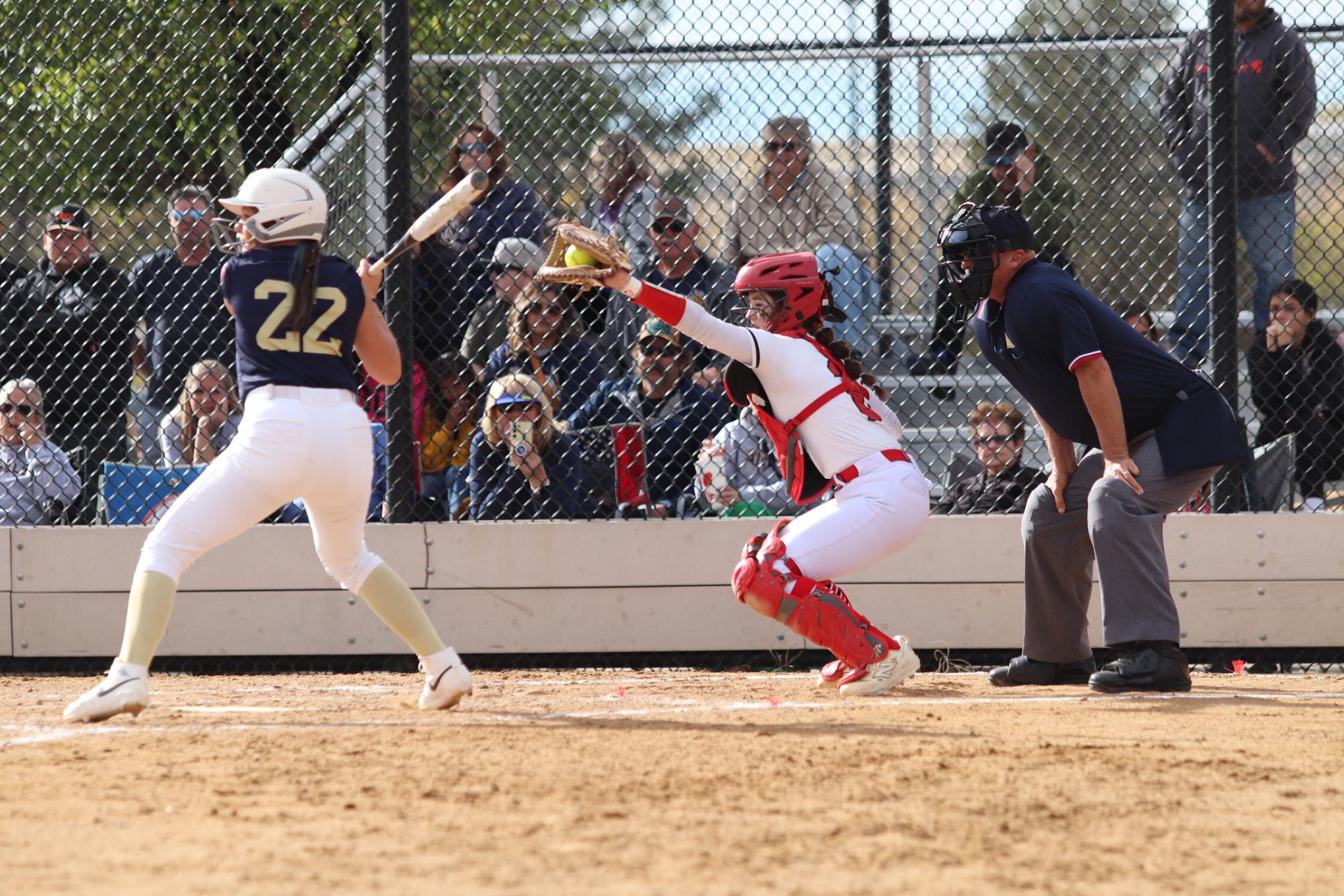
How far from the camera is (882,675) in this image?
518 centimetres

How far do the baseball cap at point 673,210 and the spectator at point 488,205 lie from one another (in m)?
0.55

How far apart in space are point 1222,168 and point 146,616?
4.80 meters

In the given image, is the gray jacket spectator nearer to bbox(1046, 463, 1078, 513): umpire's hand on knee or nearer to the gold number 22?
bbox(1046, 463, 1078, 513): umpire's hand on knee

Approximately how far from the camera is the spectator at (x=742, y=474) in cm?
649

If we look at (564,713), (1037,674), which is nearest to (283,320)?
(564,713)

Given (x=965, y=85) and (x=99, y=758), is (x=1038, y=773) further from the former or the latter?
(x=965, y=85)

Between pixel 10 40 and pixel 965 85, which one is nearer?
pixel 965 85

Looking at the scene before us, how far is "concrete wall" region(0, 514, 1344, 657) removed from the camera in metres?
6.39

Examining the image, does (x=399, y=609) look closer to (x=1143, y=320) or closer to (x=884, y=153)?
(x=884, y=153)

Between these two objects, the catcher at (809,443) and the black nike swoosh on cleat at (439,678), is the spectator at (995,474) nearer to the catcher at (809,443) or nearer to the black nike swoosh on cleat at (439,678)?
the catcher at (809,443)

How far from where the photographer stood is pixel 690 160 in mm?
6750

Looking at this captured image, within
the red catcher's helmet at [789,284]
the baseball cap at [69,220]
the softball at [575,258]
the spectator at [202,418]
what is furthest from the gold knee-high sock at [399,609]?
the baseball cap at [69,220]

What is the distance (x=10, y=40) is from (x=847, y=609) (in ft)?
16.6

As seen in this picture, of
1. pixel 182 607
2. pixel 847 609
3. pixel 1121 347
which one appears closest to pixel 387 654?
pixel 182 607
